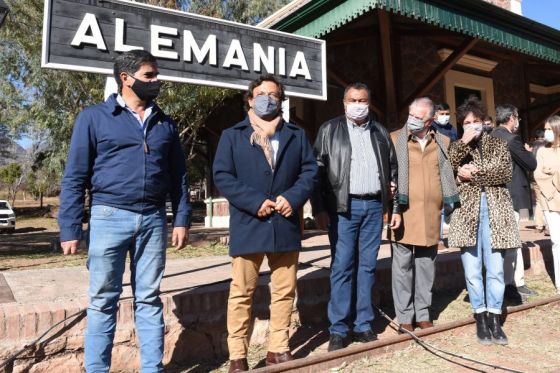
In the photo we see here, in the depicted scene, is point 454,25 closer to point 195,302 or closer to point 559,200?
point 559,200

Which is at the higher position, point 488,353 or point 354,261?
point 354,261

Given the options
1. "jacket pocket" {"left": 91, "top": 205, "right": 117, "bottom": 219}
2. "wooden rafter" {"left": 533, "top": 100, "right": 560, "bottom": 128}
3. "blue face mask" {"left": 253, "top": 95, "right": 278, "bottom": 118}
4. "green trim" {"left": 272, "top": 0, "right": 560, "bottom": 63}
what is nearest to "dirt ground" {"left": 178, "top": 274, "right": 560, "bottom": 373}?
"jacket pocket" {"left": 91, "top": 205, "right": 117, "bottom": 219}

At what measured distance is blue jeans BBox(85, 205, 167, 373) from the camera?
2491 millimetres

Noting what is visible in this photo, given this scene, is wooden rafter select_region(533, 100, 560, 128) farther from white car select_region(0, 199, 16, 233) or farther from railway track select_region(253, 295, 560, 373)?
white car select_region(0, 199, 16, 233)

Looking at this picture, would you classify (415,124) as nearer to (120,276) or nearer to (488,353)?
(488,353)

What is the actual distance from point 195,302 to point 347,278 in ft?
3.69

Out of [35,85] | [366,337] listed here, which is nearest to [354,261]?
[366,337]

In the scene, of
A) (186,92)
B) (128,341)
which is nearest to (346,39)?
(186,92)

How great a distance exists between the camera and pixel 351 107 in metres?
3.44

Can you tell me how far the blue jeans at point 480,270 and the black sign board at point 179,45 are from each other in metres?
2.12

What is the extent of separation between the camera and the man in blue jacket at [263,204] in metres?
2.83

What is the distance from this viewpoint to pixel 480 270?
3611 millimetres

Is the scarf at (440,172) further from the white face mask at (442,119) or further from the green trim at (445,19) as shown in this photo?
the green trim at (445,19)

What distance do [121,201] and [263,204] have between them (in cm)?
83
